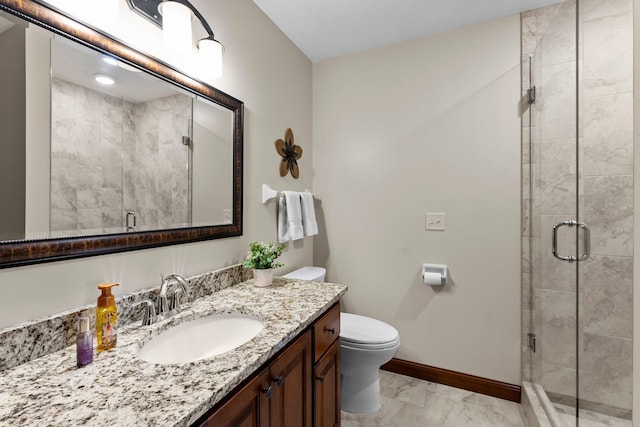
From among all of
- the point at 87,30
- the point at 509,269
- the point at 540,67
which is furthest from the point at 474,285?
the point at 87,30

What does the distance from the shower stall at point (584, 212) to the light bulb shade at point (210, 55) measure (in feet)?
5.72

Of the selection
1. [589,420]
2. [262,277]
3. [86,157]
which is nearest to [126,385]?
[86,157]

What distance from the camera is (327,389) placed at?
1.31 m

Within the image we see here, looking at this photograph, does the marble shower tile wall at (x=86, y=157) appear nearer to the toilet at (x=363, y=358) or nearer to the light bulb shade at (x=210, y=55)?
the light bulb shade at (x=210, y=55)

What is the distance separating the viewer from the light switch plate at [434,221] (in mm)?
2031

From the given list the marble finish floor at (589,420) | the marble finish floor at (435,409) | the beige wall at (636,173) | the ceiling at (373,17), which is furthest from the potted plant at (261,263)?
the marble finish floor at (589,420)

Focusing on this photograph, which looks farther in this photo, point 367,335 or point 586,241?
point 367,335

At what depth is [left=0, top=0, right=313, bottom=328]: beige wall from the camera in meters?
0.85

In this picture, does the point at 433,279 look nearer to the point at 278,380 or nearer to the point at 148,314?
the point at 278,380

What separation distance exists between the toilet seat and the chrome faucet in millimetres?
957

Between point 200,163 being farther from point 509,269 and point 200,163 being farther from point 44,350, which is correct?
point 509,269

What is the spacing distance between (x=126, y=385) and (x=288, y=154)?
5.42 ft

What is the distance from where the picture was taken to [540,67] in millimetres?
1716

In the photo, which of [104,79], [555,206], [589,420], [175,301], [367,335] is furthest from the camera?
[367,335]
